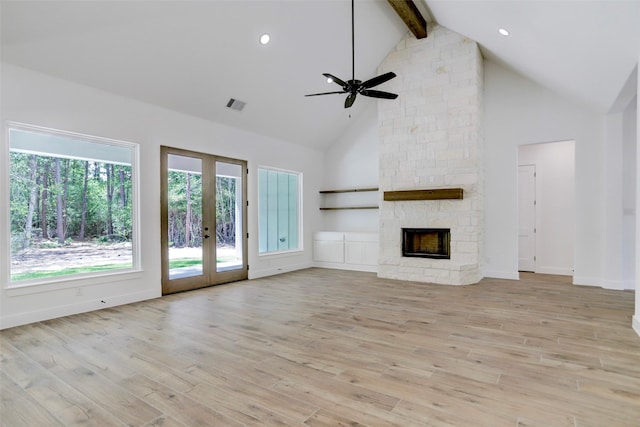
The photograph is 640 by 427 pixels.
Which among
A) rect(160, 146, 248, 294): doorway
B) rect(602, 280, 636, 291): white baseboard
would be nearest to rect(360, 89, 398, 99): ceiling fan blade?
rect(160, 146, 248, 294): doorway

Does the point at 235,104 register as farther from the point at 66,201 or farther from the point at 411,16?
the point at 411,16

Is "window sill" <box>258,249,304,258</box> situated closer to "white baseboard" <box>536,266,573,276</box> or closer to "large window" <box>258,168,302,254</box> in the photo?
"large window" <box>258,168,302,254</box>

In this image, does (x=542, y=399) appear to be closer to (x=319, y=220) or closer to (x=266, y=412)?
(x=266, y=412)

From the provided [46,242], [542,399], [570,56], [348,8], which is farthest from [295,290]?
[570,56]

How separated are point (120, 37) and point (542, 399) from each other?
18.0 ft

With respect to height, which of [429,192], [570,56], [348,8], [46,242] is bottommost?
[46,242]

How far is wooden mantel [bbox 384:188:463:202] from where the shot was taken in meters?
6.16

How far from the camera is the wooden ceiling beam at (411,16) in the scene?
553 cm

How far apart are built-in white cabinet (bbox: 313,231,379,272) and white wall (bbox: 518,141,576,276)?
3499mm

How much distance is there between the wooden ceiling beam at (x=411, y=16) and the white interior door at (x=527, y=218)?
3.62 metres

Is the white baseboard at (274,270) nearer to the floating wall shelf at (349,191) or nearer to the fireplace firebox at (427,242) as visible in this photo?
the floating wall shelf at (349,191)

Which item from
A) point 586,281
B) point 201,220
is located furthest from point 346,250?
point 586,281

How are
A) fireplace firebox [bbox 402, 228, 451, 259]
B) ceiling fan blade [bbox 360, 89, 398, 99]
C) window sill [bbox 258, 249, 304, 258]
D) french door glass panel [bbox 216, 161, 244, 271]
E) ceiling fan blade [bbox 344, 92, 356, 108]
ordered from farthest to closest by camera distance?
window sill [bbox 258, 249, 304, 258], fireplace firebox [bbox 402, 228, 451, 259], french door glass panel [bbox 216, 161, 244, 271], ceiling fan blade [bbox 360, 89, 398, 99], ceiling fan blade [bbox 344, 92, 356, 108]

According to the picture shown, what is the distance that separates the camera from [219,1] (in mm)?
4355
